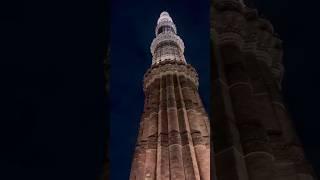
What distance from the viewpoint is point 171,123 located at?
1351 inches

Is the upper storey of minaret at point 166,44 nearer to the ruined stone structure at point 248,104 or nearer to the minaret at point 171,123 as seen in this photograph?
the minaret at point 171,123

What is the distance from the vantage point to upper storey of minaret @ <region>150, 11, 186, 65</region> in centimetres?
4141

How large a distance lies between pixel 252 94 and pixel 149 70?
35.7 meters

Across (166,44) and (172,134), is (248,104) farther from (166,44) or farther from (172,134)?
(166,44)

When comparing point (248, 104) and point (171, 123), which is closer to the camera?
point (248, 104)

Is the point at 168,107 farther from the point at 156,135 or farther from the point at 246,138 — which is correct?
the point at 246,138

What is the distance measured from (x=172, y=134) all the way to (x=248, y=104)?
93.4 ft

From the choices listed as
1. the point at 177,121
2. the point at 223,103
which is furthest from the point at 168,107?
the point at 223,103

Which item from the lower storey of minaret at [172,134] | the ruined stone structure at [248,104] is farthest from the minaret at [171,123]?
the ruined stone structure at [248,104]

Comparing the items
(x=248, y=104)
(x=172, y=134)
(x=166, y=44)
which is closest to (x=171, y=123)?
(x=172, y=134)

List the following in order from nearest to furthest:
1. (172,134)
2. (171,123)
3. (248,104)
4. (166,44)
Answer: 1. (248,104)
2. (172,134)
3. (171,123)
4. (166,44)

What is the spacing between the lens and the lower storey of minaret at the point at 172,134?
30.8 m

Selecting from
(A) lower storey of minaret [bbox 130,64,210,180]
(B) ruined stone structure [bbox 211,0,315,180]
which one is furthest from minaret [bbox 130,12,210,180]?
(B) ruined stone structure [bbox 211,0,315,180]

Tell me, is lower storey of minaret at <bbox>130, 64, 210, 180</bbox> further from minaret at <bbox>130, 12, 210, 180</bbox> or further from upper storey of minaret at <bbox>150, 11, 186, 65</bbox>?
upper storey of minaret at <bbox>150, 11, 186, 65</bbox>
